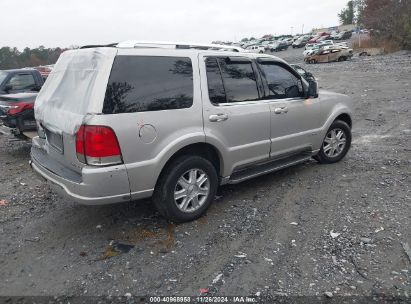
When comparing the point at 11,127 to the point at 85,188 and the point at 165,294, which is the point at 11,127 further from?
the point at 165,294

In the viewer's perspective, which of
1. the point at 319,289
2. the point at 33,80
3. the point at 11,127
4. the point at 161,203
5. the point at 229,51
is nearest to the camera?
the point at 319,289

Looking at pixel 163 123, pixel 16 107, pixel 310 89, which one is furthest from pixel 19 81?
pixel 310 89

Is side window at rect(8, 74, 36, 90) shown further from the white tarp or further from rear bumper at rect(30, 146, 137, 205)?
rear bumper at rect(30, 146, 137, 205)

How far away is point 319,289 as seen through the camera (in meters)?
3.05

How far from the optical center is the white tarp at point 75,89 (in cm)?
346

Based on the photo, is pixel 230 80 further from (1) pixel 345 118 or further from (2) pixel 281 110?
(1) pixel 345 118

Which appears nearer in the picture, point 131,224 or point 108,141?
point 108,141

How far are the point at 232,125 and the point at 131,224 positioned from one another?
65.2 inches

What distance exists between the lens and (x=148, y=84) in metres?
3.72

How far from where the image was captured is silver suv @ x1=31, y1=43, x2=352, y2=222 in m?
3.48

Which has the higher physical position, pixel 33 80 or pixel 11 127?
pixel 33 80

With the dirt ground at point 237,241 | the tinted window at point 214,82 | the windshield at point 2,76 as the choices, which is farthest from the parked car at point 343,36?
the tinted window at point 214,82

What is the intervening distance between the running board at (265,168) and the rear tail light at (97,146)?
1.67 m

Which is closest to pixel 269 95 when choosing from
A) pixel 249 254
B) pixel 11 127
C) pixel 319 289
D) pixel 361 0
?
pixel 249 254
